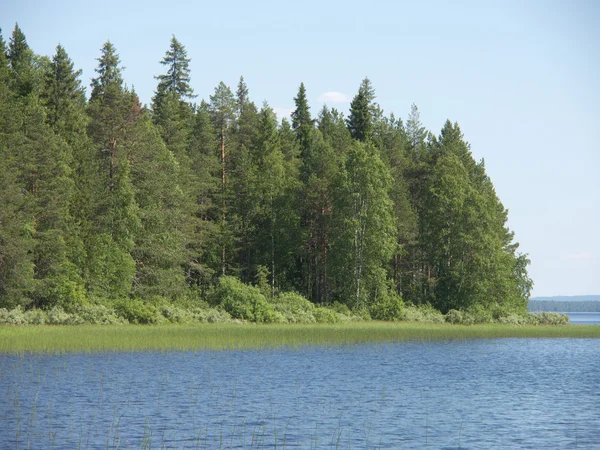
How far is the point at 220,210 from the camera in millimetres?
84000

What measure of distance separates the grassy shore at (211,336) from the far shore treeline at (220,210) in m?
6.77

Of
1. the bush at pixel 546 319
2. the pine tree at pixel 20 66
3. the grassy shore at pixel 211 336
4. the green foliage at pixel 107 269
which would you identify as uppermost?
the pine tree at pixel 20 66

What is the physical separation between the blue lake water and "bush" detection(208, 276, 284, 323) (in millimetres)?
21333

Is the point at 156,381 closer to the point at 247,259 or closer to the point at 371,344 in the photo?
the point at 371,344

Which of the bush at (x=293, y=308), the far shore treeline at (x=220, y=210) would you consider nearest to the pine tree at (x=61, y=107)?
the far shore treeline at (x=220, y=210)

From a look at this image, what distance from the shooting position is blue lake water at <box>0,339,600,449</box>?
1952 cm

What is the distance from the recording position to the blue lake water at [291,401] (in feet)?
64.0

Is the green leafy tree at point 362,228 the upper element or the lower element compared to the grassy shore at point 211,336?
upper

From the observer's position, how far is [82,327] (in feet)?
159

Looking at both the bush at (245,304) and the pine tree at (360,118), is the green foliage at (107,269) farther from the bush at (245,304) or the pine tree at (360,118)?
the pine tree at (360,118)

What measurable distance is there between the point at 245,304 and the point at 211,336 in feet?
53.0

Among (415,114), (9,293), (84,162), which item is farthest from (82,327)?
(415,114)

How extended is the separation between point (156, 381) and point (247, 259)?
55.4 metres

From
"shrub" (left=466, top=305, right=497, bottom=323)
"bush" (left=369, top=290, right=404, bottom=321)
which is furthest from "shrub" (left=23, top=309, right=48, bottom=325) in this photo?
"shrub" (left=466, top=305, right=497, bottom=323)
